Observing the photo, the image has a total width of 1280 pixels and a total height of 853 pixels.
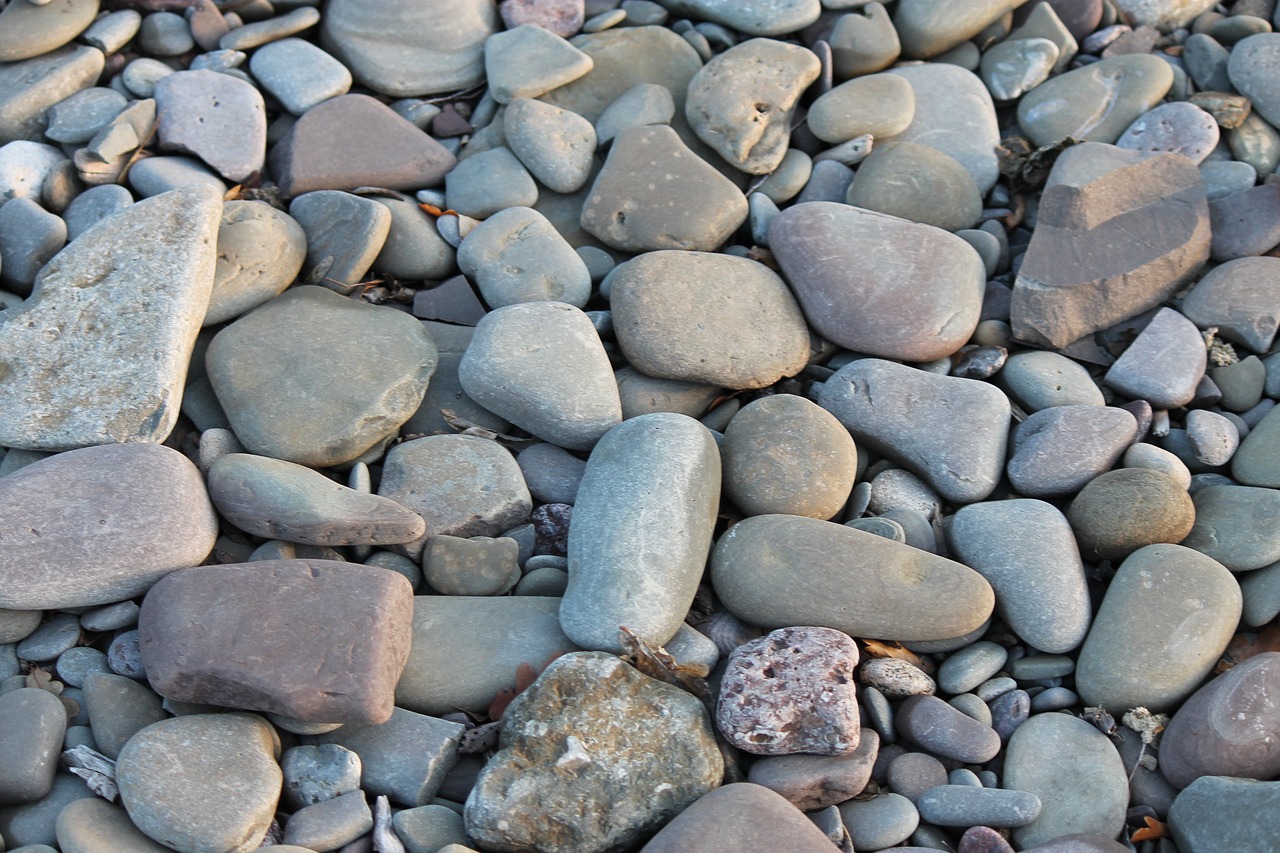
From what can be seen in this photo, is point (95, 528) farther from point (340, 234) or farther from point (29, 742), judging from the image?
point (340, 234)

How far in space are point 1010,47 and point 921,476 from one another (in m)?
1.90

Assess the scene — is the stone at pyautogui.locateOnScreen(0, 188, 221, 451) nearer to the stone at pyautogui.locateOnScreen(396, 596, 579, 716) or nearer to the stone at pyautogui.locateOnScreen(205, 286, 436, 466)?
the stone at pyautogui.locateOnScreen(205, 286, 436, 466)

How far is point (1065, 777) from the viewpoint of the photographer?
2.42 metres

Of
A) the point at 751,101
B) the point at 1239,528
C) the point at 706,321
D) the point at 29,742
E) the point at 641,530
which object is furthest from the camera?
the point at 751,101

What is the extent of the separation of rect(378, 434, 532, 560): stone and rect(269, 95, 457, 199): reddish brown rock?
1.06 metres

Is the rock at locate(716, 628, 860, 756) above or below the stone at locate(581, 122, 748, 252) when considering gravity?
below

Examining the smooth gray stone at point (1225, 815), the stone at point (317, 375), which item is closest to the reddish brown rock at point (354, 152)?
the stone at point (317, 375)

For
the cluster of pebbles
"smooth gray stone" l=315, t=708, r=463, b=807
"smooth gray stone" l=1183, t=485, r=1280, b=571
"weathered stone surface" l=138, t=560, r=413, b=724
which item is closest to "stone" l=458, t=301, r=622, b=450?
the cluster of pebbles

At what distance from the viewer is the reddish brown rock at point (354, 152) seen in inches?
136

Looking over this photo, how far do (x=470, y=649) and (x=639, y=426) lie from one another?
72 centimetres

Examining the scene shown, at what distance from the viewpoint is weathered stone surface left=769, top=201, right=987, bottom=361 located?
10.3 feet

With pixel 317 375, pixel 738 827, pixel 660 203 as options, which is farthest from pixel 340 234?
pixel 738 827

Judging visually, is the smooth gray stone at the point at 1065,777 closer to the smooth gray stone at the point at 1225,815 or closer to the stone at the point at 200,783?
the smooth gray stone at the point at 1225,815

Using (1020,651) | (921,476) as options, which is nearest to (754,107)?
(921,476)
